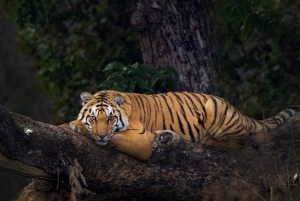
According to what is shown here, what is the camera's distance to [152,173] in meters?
7.93

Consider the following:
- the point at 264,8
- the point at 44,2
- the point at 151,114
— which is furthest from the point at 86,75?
the point at 151,114

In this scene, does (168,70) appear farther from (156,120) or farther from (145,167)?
(145,167)

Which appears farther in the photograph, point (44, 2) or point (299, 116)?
point (44, 2)

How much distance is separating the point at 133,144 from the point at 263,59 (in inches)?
239

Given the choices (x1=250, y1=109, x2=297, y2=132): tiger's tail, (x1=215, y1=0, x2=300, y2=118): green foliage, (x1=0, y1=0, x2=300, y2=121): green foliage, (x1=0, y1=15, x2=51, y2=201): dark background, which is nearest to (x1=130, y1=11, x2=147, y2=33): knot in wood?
(x1=215, y1=0, x2=300, y2=118): green foliage

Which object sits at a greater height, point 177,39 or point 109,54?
point 109,54

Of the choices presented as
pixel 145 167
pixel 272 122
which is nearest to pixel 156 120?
pixel 145 167

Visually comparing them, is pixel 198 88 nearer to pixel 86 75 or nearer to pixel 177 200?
pixel 177 200

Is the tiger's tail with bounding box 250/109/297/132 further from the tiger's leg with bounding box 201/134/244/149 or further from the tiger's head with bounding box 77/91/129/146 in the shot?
the tiger's head with bounding box 77/91/129/146

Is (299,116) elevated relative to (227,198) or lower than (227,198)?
elevated

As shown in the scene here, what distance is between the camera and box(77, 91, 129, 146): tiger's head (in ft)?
25.5

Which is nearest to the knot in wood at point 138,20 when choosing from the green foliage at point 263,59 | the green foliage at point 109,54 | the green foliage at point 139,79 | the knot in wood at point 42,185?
the green foliage at point 139,79

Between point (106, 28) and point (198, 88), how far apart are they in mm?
3360

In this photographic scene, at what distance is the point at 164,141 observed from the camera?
7.90m
